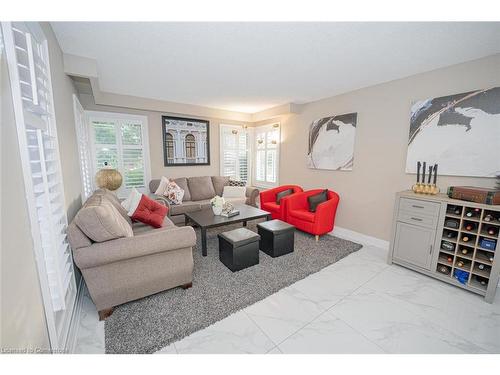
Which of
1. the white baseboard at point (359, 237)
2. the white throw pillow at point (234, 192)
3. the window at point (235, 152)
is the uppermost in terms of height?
the window at point (235, 152)

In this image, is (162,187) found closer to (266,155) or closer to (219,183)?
(219,183)

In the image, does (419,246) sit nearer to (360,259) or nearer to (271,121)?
(360,259)

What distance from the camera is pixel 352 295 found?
6.59 ft

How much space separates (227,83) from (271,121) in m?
2.00

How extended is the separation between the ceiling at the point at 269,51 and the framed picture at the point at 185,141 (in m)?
1.12

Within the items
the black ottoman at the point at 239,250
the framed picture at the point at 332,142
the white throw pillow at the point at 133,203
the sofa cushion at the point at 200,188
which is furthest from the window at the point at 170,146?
the framed picture at the point at 332,142

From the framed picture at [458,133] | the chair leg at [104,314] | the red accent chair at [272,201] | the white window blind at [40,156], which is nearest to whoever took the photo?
the white window blind at [40,156]

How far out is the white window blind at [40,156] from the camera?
972 mm

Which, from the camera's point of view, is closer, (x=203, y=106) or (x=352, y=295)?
(x=352, y=295)

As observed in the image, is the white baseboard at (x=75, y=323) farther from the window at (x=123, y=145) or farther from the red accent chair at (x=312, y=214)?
the red accent chair at (x=312, y=214)

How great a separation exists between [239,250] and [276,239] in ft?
1.88

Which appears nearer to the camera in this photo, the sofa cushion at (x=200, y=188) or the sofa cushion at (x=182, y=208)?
the sofa cushion at (x=182, y=208)
